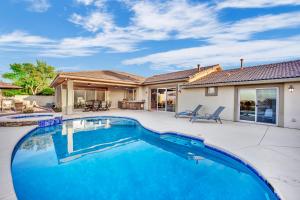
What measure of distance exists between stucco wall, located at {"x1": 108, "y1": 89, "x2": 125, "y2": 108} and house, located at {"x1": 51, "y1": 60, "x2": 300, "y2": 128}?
58 centimetres

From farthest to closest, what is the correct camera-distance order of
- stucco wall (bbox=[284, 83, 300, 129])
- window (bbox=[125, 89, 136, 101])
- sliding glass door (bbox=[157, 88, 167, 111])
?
1. window (bbox=[125, 89, 136, 101])
2. sliding glass door (bbox=[157, 88, 167, 111])
3. stucco wall (bbox=[284, 83, 300, 129])

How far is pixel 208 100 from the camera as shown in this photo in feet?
40.3

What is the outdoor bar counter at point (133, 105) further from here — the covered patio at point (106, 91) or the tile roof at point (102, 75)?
the tile roof at point (102, 75)

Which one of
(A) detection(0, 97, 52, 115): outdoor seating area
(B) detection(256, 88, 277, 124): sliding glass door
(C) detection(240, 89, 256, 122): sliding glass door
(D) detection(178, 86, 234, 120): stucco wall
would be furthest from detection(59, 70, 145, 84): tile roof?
(B) detection(256, 88, 277, 124): sliding glass door

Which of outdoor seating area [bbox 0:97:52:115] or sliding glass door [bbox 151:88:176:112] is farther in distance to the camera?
sliding glass door [bbox 151:88:176:112]

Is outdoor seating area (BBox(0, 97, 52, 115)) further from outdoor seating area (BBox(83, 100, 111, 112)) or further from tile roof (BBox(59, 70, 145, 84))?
tile roof (BBox(59, 70, 145, 84))

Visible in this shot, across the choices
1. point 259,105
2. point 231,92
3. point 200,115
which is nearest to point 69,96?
point 200,115

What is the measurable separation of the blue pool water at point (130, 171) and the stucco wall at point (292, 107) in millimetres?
5622

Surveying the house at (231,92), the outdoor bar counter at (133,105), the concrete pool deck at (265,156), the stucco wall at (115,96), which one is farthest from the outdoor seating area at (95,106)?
the concrete pool deck at (265,156)

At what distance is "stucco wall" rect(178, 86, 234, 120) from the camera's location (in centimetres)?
1099

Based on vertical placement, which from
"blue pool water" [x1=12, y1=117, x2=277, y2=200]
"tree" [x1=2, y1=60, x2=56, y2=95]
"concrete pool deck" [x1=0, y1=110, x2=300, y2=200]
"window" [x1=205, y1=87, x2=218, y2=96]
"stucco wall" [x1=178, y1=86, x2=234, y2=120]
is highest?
"tree" [x1=2, y1=60, x2=56, y2=95]

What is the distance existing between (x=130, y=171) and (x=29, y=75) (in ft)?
114

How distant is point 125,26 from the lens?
1510cm

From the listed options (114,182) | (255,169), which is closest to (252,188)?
(255,169)
